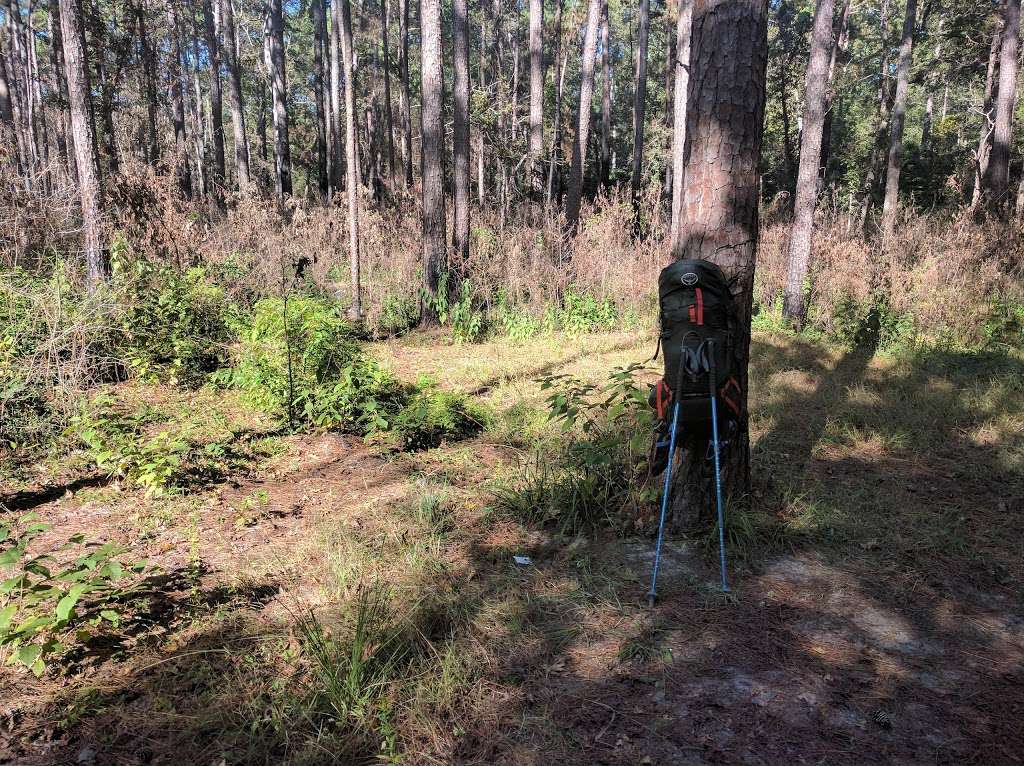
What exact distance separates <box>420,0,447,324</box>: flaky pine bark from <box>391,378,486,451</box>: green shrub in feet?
15.0

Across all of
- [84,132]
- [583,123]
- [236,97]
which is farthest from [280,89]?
[84,132]

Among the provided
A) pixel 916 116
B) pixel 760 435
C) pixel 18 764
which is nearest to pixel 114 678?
pixel 18 764

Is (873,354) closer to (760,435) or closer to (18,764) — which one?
(760,435)

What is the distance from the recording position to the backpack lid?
313 centimetres

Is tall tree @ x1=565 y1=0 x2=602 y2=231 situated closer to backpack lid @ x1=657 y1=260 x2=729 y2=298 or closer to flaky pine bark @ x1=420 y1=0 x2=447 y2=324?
flaky pine bark @ x1=420 y1=0 x2=447 y2=324

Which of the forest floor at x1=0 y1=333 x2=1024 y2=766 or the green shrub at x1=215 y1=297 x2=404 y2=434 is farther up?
the green shrub at x1=215 y1=297 x2=404 y2=434

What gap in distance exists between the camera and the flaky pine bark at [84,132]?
7465 mm

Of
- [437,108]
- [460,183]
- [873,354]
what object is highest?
[437,108]

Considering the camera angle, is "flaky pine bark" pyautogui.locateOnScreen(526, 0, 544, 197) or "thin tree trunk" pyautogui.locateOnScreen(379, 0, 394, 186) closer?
"flaky pine bark" pyautogui.locateOnScreen(526, 0, 544, 197)

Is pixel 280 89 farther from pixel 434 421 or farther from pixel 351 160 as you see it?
pixel 434 421

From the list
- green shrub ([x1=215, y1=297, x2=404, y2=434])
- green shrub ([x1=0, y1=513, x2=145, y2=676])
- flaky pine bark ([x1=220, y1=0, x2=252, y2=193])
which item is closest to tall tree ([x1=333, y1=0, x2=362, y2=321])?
green shrub ([x1=215, y1=297, x2=404, y2=434])

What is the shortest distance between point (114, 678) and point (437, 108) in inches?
363

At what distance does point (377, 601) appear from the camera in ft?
9.53

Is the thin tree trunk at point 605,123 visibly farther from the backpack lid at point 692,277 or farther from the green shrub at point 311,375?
the backpack lid at point 692,277
